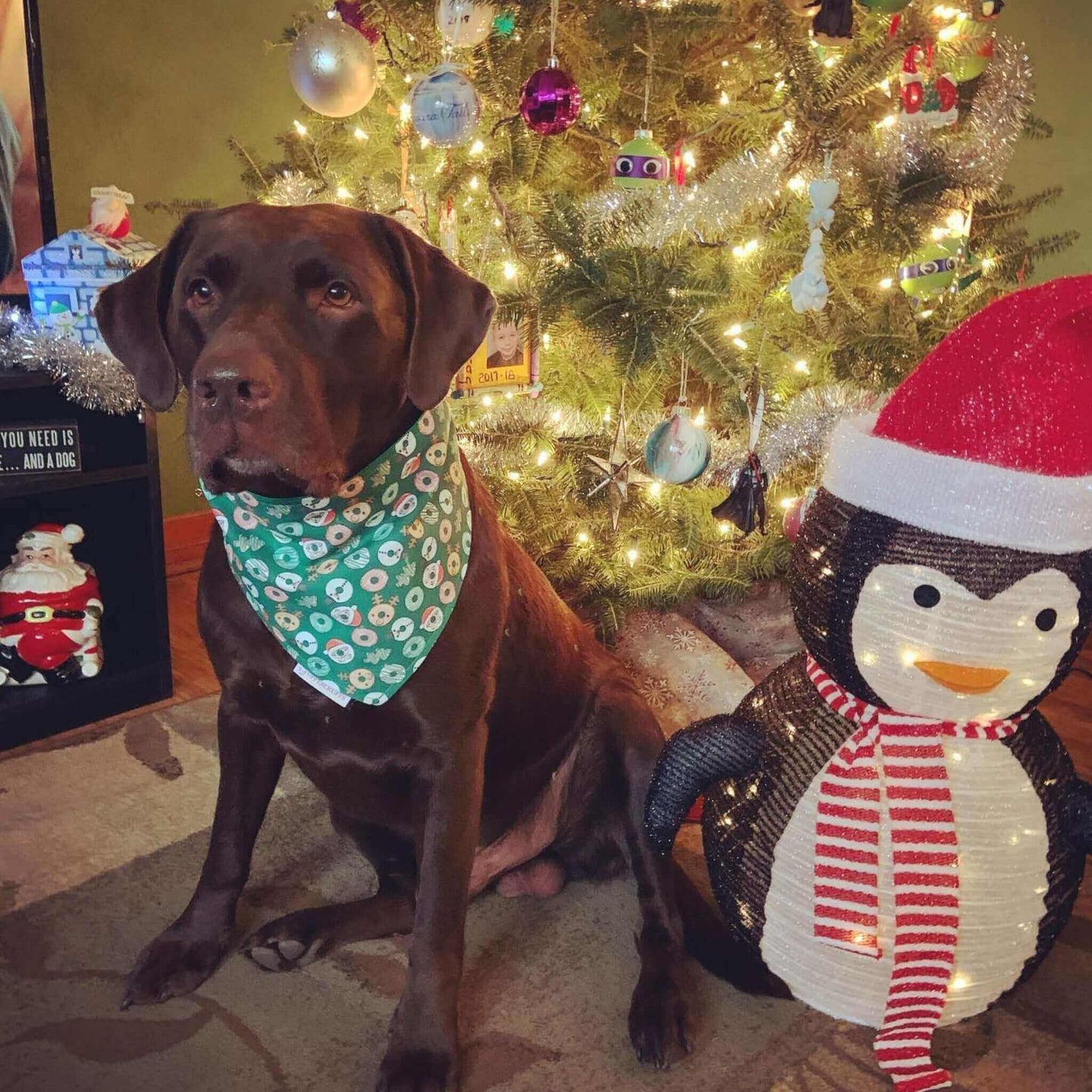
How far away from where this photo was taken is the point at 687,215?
6.18 feet

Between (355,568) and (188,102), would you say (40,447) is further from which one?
(188,102)

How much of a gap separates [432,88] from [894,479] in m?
1.18

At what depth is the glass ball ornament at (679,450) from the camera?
72.4 inches

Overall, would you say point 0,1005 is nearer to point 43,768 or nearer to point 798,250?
point 43,768

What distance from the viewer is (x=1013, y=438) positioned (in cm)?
114

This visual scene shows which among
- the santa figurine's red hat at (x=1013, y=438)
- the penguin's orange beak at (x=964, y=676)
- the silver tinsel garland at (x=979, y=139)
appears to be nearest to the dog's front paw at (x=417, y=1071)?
the penguin's orange beak at (x=964, y=676)

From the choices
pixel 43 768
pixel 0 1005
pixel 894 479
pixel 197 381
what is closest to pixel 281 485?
pixel 197 381

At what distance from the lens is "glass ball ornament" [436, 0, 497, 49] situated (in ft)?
5.99

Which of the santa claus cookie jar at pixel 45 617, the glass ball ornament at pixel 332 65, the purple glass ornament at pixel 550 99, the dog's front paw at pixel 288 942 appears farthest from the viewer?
the santa claus cookie jar at pixel 45 617

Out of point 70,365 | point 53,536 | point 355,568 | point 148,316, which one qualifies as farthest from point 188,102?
point 355,568

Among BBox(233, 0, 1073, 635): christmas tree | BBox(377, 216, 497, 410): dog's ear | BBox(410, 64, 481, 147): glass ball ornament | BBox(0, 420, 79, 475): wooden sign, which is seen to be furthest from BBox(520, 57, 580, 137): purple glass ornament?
BBox(0, 420, 79, 475): wooden sign

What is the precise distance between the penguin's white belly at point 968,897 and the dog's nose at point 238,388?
825mm

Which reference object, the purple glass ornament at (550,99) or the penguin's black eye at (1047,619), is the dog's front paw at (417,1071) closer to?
the penguin's black eye at (1047,619)

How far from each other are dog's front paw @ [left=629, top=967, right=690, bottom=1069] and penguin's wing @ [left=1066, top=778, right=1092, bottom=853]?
564mm
